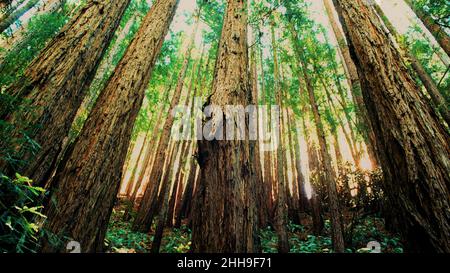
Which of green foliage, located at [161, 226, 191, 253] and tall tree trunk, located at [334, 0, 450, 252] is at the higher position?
tall tree trunk, located at [334, 0, 450, 252]

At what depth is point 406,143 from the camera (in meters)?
1.88

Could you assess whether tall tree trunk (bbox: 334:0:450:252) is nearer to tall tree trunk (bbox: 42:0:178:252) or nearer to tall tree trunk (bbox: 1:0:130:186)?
tall tree trunk (bbox: 42:0:178:252)

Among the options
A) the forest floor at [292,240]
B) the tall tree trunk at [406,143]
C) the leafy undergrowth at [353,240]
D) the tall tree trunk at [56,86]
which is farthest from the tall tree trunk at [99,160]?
the leafy undergrowth at [353,240]

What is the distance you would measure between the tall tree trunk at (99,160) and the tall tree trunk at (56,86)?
0.21 metres

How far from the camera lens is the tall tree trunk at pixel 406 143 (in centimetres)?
167

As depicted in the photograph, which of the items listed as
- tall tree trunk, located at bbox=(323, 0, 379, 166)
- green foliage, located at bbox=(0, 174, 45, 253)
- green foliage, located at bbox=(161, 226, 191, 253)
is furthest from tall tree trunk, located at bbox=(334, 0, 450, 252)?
green foliage, located at bbox=(161, 226, 191, 253)

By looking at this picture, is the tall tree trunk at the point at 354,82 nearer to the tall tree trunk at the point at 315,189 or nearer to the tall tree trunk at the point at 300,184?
the tall tree trunk at the point at 315,189

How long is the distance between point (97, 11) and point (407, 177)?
3.68 metres

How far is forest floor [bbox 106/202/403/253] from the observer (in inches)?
241

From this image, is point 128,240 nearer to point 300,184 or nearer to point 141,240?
point 141,240

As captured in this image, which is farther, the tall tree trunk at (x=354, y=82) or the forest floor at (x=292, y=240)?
the forest floor at (x=292, y=240)

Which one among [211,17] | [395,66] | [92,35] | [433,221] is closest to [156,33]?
[92,35]

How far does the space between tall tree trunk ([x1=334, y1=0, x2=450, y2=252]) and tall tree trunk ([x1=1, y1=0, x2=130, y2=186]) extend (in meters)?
2.91
